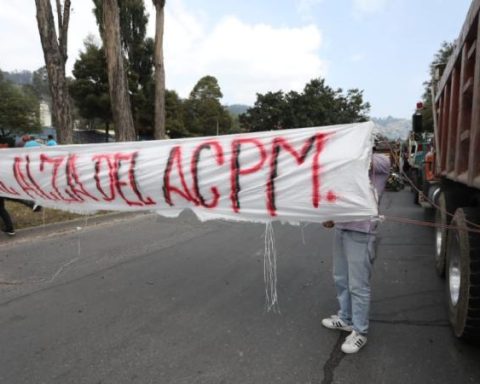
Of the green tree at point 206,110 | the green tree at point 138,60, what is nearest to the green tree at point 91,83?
the green tree at point 138,60

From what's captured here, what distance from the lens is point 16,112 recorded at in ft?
123

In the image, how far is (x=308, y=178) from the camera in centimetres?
332

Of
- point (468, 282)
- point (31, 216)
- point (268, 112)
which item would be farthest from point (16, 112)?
point (468, 282)

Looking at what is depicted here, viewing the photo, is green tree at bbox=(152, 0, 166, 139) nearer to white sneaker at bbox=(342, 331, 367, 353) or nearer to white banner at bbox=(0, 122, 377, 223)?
white banner at bbox=(0, 122, 377, 223)

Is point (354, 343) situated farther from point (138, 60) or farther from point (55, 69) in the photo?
point (138, 60)

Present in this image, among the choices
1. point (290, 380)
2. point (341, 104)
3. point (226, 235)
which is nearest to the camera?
point (290, 380)

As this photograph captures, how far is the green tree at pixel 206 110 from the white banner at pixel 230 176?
44052mm

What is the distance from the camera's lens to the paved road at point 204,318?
2.94 m

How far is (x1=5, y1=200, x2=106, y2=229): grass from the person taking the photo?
7.78 m

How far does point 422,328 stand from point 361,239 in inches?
44.9

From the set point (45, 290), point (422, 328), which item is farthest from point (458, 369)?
point (45, 290)

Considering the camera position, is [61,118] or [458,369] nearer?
[458,369]

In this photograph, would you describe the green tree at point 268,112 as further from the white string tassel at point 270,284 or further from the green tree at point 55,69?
the white string tassel at point 270,284

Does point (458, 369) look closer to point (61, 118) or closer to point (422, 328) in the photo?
point (422, 328)
